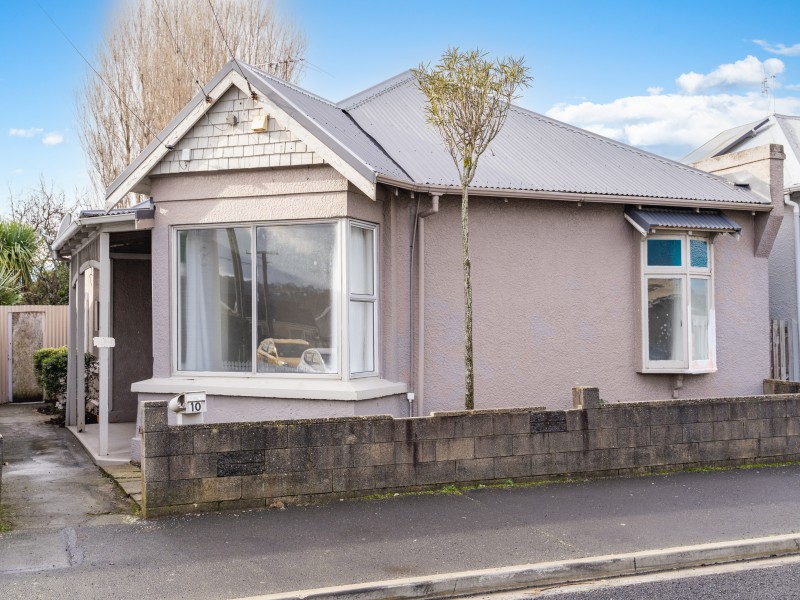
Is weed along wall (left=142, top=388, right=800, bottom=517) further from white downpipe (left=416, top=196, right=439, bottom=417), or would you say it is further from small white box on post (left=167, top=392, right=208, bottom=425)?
white downpipe (left=416, top=196, right=439, bottom=417)

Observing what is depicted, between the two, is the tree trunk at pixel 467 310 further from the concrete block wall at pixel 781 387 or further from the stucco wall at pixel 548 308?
the concrete block wall at pixel 781 387

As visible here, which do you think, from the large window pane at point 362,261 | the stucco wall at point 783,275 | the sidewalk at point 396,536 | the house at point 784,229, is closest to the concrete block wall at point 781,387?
the house at point 784,229

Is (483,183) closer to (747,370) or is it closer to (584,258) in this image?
(584,258)

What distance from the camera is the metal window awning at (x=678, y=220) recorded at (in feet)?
37.3

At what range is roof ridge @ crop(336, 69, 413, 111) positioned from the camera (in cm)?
1202

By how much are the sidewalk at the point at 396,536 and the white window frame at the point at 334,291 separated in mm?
2022

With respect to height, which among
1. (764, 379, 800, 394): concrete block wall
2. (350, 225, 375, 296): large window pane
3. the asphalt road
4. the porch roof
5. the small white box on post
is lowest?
the asphalt road

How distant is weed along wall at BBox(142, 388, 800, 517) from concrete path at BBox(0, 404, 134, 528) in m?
0.84

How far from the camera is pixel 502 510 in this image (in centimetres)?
780

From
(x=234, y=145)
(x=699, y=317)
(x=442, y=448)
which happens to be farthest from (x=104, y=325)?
(x=699, y=317)

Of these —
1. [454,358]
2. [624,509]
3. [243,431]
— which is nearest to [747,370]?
[454,358]

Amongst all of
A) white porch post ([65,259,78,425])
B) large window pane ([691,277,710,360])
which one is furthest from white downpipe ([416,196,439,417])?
white porch post ([65,259,78,425])

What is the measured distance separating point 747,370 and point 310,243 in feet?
22.2

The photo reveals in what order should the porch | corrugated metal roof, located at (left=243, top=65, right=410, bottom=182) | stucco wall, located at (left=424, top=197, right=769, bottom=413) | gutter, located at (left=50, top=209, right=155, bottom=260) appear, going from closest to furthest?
1. corrugated metal roof, located at (left=243, top=65, right=410, bottom=182)
2. gutter, located at (left=50, top=209, right=155, bottom=260)
3. stucco wall, located at (left=424, top=197, right=769, bottom=413)
4. the porch
